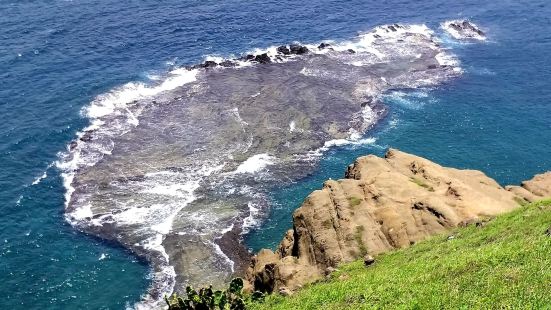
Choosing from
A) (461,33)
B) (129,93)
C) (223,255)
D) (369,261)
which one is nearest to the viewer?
(369,261)

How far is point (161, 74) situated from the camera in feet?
310

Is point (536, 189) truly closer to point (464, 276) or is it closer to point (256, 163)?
point (464, 276)

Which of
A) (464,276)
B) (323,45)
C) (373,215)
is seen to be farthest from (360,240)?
(323,45)

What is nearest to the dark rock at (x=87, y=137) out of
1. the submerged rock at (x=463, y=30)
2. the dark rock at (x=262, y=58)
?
the dark rock at (x=262, y=58)

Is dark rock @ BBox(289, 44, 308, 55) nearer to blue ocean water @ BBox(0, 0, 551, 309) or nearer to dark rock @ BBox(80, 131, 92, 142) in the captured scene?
blue ocean water @ BBox(0, 0, 551, 309)

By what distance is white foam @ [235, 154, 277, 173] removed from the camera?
71387 mm

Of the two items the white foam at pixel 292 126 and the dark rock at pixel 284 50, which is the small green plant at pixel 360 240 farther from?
the dark rock at pixel 284 50

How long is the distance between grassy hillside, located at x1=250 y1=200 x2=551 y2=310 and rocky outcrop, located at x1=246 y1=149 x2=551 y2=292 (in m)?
5.35

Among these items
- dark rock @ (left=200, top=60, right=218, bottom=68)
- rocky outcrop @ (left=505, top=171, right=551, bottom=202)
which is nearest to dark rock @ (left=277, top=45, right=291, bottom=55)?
dark rock @ (left=200, top=60, right=218, bottom=68)

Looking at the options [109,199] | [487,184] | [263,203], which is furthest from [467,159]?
[109,199]

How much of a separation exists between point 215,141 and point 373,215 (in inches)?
1308

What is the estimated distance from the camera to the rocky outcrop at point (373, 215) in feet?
150

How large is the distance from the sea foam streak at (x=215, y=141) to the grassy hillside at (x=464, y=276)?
71.8ft

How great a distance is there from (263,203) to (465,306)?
138ft
